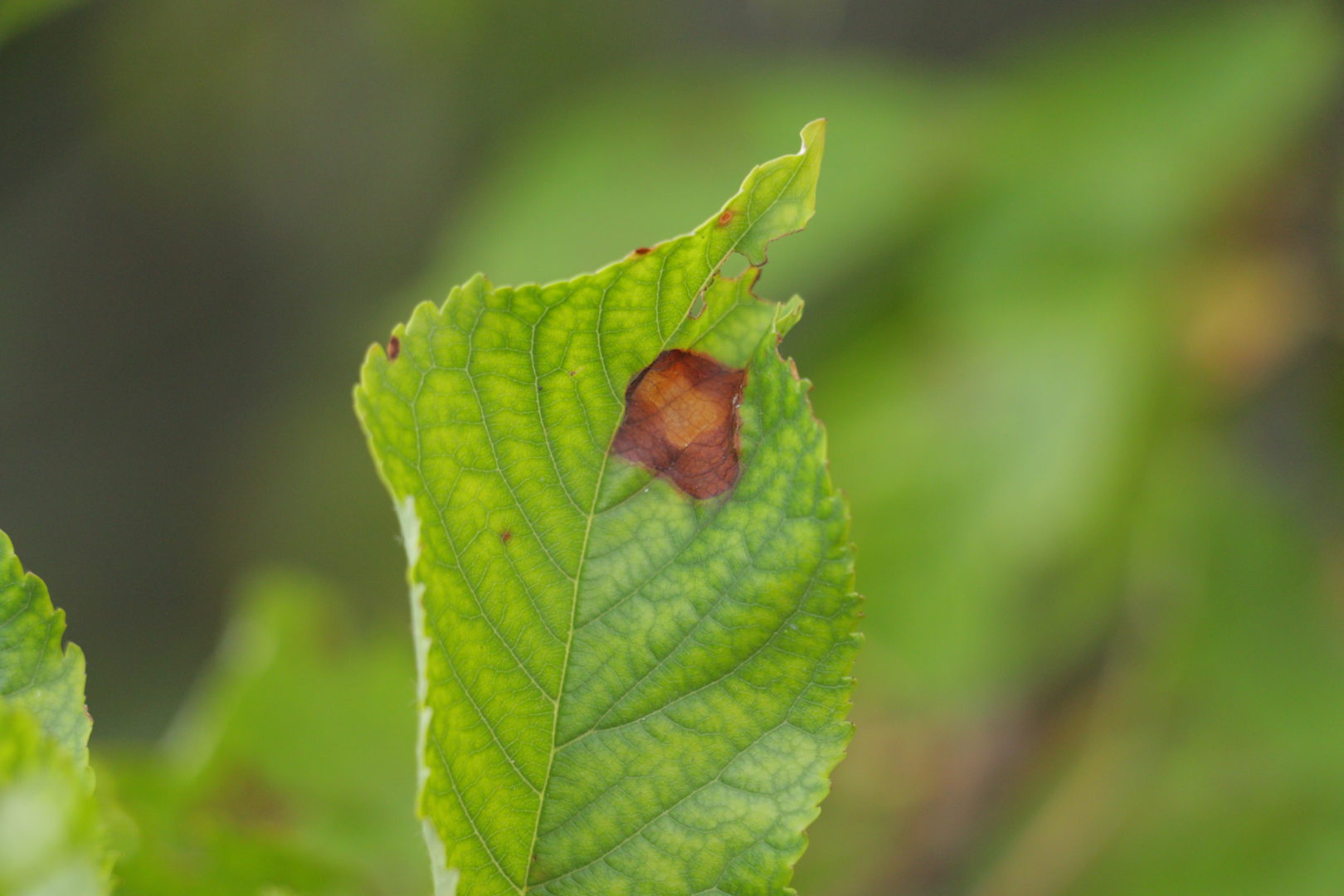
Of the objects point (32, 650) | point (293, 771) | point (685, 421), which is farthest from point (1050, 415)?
point (32, 650)

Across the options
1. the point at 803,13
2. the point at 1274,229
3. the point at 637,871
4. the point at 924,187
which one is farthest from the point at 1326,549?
the point at 637,871

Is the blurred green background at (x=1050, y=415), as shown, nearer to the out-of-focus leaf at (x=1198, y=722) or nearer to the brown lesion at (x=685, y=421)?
the out-of-focus leaf at (x=1198, y=722)

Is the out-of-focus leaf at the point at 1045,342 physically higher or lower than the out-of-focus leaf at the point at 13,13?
higher

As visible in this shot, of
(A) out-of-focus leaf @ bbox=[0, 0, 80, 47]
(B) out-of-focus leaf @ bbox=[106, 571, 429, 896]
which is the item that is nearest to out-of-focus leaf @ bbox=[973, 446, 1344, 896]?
(B) out-of-focus leaf @ bbox=[106, 571, 429, 896]

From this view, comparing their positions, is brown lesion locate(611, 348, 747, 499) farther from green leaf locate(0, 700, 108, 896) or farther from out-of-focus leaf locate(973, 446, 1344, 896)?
out-of-focus leaf locate(973, 446, 1344, 896)

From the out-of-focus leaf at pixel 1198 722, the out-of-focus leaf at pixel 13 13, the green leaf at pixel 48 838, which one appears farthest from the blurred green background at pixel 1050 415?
the green leaf at pixel 48 838

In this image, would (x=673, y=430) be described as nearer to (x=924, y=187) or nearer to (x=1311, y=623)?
(x=924, y=187)
